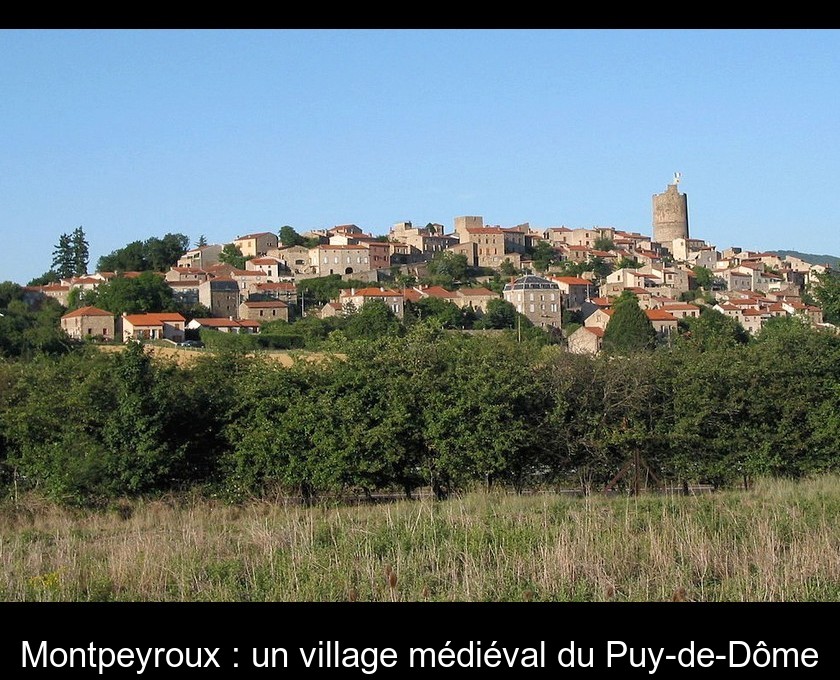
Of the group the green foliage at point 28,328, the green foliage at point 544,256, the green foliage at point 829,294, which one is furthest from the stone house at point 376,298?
the green foliage at point 829,294

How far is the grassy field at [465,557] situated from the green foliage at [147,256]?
94.5 meters

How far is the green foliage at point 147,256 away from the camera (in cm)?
10269

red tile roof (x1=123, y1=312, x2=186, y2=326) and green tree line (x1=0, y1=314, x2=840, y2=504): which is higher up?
red tile roof (x1=123, y1=312, x2=186, y2=326)

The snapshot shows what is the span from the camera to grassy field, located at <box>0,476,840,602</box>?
7621mm

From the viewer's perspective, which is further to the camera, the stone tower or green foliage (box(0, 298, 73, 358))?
the stone tower

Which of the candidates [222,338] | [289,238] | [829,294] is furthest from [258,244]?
[829,294]

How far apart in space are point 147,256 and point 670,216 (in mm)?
67127

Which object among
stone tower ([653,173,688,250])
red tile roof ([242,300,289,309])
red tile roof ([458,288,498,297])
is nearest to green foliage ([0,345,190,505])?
red tile roof ([242,300,289,309])

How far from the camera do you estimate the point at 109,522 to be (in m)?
12.7

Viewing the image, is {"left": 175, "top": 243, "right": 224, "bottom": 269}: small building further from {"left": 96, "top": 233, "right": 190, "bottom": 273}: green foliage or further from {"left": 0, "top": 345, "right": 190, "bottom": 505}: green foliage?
{"left": 0, "top": 345, "right": 190, "bottom": 505}: green foliage

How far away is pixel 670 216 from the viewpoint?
13500 cm

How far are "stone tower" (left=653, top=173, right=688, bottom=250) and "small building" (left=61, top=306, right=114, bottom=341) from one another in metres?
80.8

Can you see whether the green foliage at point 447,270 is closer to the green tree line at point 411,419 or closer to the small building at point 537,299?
the small building at point 537,299
